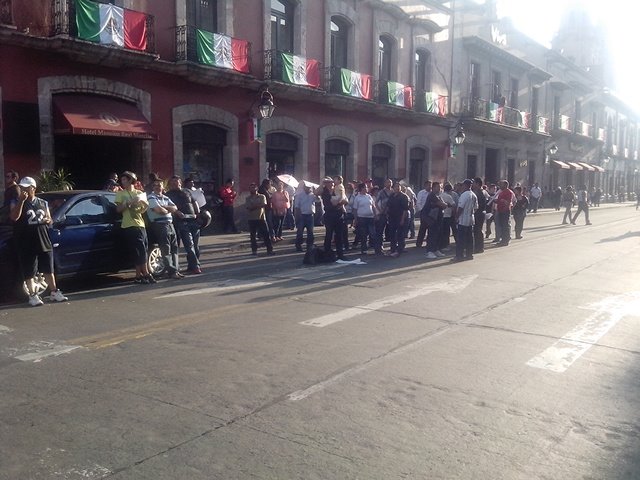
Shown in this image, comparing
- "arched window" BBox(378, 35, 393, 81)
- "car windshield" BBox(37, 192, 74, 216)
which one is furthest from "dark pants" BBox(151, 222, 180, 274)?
"arched window" BBox(378, 35, 393, 81)

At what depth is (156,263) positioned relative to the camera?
10.3 m

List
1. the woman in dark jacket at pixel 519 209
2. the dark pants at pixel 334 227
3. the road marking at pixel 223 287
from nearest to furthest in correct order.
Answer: the road marking at pixel 223 287 < the dark pants at pixel 334 227 < the woman in dark jacket at pixel 519 209

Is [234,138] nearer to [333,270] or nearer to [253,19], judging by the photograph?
[253,19]

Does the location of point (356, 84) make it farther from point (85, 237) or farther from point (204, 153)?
point (85, 237)

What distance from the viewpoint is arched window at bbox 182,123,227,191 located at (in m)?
18.5

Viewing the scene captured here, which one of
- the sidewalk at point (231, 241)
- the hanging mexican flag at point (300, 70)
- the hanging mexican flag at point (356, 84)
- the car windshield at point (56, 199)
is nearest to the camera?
the car windshield at point (56, 199)

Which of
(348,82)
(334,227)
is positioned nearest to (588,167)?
(348,82)

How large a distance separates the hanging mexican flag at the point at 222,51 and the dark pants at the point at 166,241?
850cm

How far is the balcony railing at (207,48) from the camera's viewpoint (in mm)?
17141

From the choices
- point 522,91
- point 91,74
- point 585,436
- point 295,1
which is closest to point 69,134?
point 91,74

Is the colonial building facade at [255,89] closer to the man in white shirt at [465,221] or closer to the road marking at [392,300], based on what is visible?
the man in white shirt at [465,221]

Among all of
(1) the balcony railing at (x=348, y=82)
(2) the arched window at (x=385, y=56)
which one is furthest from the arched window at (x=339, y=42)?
(2) the arched window at (x=385, y=56)

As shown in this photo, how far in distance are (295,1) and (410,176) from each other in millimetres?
10325

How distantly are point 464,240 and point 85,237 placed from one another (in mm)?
7785
